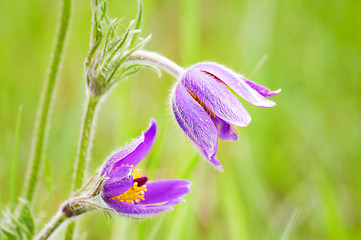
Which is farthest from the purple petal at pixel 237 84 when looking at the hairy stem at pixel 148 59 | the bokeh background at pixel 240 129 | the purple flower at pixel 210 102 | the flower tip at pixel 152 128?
the bokeh background at pixel 240 129

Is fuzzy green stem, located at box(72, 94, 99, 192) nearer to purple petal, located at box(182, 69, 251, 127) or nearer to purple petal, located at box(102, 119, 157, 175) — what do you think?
purple petal, located at box(102, 119, 157, 175)

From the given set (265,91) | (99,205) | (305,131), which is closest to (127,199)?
(99,205)

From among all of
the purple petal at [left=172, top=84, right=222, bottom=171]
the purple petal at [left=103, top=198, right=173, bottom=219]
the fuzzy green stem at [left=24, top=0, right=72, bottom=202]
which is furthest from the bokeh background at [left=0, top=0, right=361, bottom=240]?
the purple petal at [left=103, top=198, right=173, bottom=219]

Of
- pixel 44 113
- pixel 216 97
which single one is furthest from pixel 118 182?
pixel 44 113

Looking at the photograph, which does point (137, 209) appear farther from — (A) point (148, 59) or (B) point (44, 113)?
(B) point (44, 113)

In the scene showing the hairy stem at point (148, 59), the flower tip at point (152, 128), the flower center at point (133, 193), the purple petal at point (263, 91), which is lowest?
the flower center at point (133, 193)

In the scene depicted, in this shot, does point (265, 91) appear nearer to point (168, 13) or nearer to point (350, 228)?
point (350, 228)

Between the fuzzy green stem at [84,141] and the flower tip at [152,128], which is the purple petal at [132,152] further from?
the fuzzy green stem at [84,141]

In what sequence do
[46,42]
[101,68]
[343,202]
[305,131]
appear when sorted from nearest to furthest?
[101,68], [343,202], [305,131], [46,42]

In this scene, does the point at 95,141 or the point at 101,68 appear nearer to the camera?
the point at 101,68
